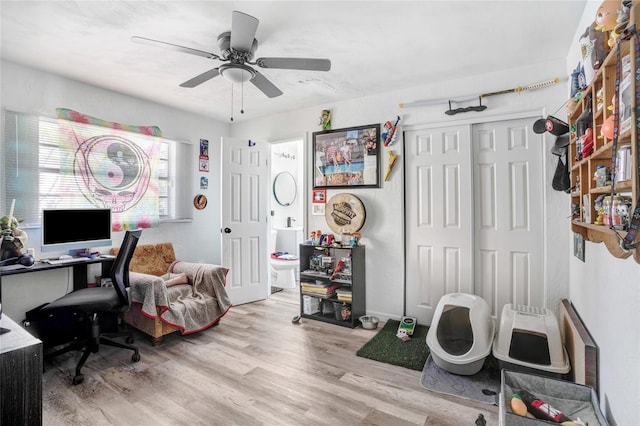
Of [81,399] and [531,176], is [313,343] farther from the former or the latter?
[531,176]

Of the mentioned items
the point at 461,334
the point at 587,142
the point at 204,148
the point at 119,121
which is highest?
the point at 119,121

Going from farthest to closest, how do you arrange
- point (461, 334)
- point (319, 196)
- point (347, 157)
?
1. point (319, 196)
2. point (347, 157)
3. point (461, 334)

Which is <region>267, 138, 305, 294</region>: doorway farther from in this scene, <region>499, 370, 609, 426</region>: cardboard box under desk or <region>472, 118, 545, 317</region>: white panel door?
<region>499, 370, 609, 426</region>: cardboard box under desk

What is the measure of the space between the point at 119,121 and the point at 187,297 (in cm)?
202

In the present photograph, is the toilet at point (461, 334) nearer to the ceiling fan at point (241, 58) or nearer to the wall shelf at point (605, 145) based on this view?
the wall shelf at point (605, 145)

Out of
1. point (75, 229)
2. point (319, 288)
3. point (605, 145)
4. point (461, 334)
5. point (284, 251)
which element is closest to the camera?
point (605, 145)

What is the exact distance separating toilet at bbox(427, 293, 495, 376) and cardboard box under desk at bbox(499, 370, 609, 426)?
1.61ft

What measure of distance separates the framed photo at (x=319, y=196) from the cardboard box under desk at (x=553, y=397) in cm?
247

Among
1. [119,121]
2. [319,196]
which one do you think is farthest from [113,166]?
[319,196]

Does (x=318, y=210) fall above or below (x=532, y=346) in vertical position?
above

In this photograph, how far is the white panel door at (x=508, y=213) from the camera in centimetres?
271

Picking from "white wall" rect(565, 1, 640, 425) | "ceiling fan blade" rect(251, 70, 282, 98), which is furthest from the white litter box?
"ceiling fan blade" rect(251, 70, 282, 98)

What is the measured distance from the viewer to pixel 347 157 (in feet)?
11.7

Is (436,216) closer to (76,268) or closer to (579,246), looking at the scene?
(579,246)
